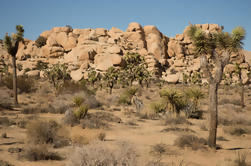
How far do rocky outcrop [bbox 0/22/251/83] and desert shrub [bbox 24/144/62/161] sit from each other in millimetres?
52500

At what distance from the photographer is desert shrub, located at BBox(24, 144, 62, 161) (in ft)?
22.0

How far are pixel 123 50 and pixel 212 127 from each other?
61.9 meters

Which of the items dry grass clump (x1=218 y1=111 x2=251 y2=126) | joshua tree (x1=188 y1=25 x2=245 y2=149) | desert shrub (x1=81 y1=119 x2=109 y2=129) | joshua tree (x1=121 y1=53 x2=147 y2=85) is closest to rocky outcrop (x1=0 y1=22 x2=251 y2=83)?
joshua tree (x1=121 y1=53 x2=147 y2=85)

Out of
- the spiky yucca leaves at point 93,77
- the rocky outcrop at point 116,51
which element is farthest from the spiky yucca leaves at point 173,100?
the rocky outcrop at point 116,51

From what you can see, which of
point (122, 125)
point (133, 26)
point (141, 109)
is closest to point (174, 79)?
point (133, 26)

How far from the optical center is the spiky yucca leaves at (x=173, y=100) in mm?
14578

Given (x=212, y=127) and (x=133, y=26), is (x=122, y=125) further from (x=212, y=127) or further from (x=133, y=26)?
(x=133, y=26)

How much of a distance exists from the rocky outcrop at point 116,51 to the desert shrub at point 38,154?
172ft

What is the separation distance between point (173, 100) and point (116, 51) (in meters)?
49.6

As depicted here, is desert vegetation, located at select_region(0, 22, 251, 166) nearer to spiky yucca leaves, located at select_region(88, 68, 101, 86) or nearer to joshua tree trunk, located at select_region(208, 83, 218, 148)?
joshua tree trunk, located at select_region(208, 83, 218, 148)

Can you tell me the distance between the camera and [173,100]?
48.4 ft

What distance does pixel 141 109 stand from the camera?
18.0 m

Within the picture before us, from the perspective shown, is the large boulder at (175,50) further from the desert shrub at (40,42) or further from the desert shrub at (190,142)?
the desert shrub at (190,142)

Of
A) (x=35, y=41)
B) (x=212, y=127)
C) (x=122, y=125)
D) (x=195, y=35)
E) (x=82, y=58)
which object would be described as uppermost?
(x=35, y=41)
